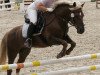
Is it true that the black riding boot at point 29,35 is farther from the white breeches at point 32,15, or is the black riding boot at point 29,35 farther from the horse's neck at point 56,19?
the horse's neck at point 56,19

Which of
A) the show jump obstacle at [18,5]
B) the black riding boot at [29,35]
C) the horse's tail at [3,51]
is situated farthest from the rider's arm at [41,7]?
the show jump obstacle at [18,5]

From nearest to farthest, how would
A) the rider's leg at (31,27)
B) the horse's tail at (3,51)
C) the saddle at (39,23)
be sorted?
the saddle at (39,23) < the rider's leg at (31,27) < the horse's tail at (3,51)

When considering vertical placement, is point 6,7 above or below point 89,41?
below

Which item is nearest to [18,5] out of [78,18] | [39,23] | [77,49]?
[77,49]

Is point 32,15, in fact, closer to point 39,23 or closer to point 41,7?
point 39,23

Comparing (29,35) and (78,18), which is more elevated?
(78,18)

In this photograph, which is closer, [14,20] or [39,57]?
[39,57]

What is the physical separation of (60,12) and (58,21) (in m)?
0.20

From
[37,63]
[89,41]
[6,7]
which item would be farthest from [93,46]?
[6,7]

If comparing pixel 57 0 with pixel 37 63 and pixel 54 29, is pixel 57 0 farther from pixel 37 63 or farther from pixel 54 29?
pixel 37 63

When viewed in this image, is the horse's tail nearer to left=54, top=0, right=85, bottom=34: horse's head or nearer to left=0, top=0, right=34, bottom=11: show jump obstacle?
left=54, top=0, right=85, bottom=34: horse's head

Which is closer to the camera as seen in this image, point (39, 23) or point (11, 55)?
point (39, 23)

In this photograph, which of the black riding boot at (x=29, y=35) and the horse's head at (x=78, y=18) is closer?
the horse's head at (x=78, y=18)

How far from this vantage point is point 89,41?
14234 millimetres
